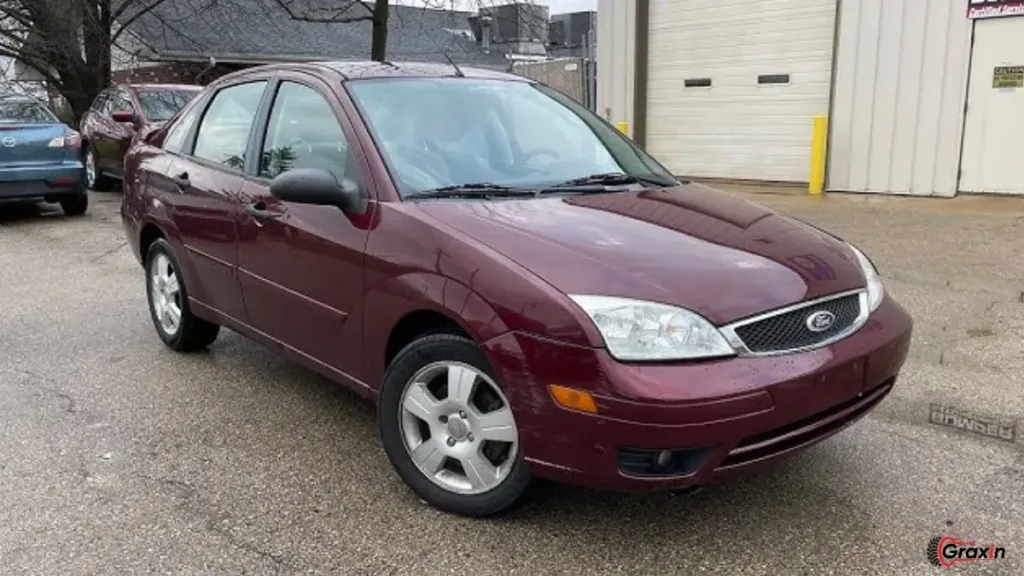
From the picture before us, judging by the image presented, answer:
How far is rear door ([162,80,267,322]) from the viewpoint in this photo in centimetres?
426

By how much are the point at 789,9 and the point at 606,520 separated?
35.7 ft

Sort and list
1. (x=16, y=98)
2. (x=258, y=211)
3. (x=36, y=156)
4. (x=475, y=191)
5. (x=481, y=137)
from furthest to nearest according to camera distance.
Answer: (x=16, y=98) < (x=36, y=156) < (x=258, y=211) < (x=481, y=137) < (x=475, y=191)

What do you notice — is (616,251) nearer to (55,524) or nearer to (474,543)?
(474,543)

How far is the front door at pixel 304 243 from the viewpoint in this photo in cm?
348

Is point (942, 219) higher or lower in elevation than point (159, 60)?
lower

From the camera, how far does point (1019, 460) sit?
3.58 metres

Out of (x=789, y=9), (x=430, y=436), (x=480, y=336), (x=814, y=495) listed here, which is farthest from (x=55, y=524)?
(x=789, y=9)

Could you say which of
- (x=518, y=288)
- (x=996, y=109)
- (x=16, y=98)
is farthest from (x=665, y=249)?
(x=16, y=98)

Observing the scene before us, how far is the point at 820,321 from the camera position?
2881 mm

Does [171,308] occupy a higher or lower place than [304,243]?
lower

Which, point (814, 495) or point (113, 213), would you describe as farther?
point (113, 213)

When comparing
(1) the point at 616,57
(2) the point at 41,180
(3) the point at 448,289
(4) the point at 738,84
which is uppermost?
(1) the point at 616,57

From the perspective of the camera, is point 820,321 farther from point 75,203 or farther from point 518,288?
point 75,203

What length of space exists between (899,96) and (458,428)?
9708mm
